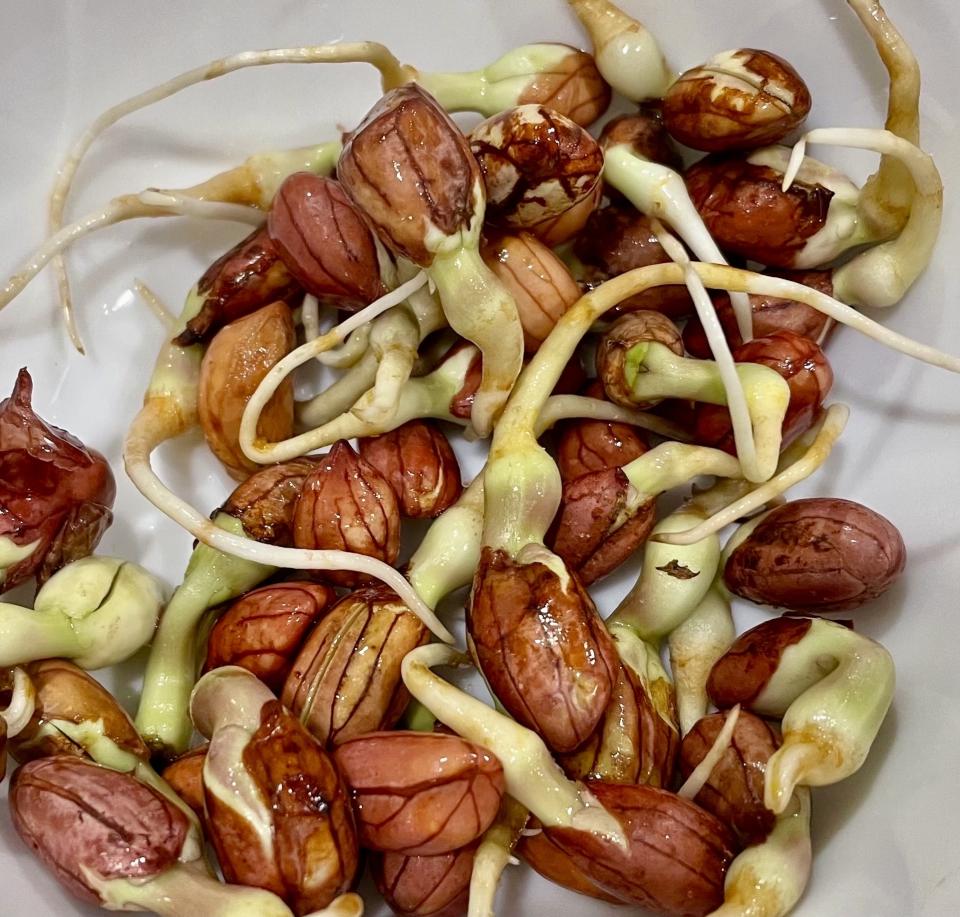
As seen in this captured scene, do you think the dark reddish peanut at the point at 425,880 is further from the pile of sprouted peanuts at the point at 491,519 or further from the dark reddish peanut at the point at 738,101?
the dark reddish peanut at the point at 738,101

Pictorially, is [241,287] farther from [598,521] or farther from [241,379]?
[598,521]

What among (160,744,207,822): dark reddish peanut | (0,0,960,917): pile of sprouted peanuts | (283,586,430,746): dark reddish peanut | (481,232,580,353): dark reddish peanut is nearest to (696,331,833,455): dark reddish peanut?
(0,0,960,917): pile of sprouted peanuts

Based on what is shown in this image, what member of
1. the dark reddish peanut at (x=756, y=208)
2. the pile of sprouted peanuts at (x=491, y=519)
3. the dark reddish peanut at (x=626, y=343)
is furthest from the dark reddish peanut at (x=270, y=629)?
the dark reddish peanut at (x=756, y=208)

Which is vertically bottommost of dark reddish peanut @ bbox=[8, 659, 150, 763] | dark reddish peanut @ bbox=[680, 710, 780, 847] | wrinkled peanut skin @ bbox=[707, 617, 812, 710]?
dark reddish peanut @ bbox=[680, 710, 780, 847]

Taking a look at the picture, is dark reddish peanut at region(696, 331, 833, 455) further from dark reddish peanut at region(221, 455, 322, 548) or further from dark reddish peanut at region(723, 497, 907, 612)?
dark reddish peanut at region(221, 455, 322, 548)

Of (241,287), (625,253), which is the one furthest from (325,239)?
(625,253)
